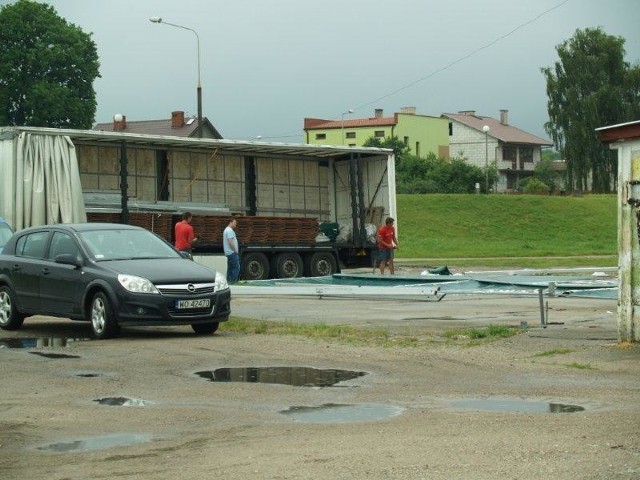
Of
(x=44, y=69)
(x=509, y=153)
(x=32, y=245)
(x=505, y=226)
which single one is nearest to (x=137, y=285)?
(x=32, y=245)

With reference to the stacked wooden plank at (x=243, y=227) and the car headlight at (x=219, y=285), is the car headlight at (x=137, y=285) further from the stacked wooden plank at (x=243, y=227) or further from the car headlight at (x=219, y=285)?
the stacked wooden plank at (x=243, y=227)

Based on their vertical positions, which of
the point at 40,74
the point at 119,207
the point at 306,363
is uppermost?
the point at 40,74

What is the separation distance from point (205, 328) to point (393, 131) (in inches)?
4252

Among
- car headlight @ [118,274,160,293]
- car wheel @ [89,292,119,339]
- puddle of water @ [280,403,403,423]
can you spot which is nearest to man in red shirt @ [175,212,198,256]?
car wheel @ [89,292,119,339]

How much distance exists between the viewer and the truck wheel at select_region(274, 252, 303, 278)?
3216 centimetres

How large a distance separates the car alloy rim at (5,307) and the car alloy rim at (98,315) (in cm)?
204

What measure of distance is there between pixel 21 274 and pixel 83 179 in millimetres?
13376

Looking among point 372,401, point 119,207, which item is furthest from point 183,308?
point 119,207

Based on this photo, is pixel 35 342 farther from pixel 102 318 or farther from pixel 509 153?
pixel 509 153

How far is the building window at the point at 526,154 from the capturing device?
132 m

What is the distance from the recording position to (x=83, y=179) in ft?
98.8

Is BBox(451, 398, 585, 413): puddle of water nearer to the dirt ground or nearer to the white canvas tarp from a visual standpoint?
the dirt ground

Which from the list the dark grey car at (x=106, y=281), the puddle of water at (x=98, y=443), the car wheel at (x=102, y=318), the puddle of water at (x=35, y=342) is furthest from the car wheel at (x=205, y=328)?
the puddle of water at (x=98, y=443)

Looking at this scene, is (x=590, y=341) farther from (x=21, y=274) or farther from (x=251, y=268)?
(x=251, y=268)
